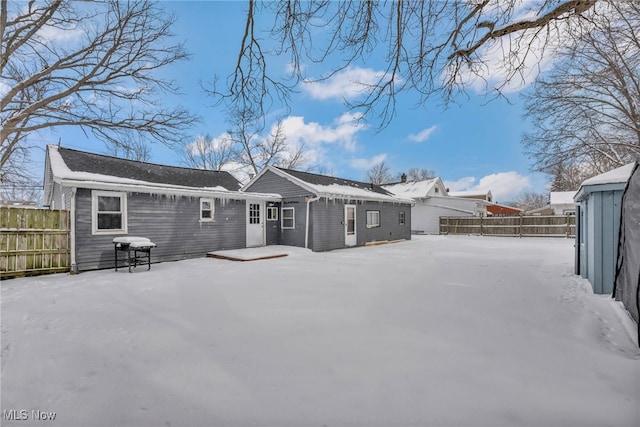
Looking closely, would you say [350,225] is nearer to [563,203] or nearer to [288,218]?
[288,218]

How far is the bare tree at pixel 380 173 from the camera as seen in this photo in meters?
39.0

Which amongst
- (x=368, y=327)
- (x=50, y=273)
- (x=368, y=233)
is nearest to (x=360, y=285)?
(x=368, y=327)

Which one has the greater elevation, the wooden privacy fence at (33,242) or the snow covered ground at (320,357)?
the wooden privacy fence at (33,242)

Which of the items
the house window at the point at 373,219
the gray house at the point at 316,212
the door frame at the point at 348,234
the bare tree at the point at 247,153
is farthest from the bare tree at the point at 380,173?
the door frame at the point at 348,234

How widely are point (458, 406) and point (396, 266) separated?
582 cm

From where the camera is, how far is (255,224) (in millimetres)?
11625

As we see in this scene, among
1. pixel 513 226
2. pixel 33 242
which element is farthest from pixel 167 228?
pixel 513 226

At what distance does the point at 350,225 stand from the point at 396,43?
373 inches

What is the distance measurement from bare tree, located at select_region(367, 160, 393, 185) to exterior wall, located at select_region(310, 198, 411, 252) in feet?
74.7

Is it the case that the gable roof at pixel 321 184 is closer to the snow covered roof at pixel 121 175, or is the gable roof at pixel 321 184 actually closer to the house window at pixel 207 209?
the snow covered roof at pixel 121 175

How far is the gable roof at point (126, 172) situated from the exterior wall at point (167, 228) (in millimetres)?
919

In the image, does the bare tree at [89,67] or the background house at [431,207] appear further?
the background house at [431,207]

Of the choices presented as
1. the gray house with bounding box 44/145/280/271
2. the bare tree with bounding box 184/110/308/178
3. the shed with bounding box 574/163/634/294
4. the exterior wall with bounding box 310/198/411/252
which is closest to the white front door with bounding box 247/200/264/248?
the gray house with bounding box 44/145/280/271

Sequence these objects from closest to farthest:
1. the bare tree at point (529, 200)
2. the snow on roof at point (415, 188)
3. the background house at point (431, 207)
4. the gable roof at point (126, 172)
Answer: the gable roof at point (126, 172)
the background house at point (431, 207)
the snow on roof at point (415, 188)
the bare tree at point (529, 200)
